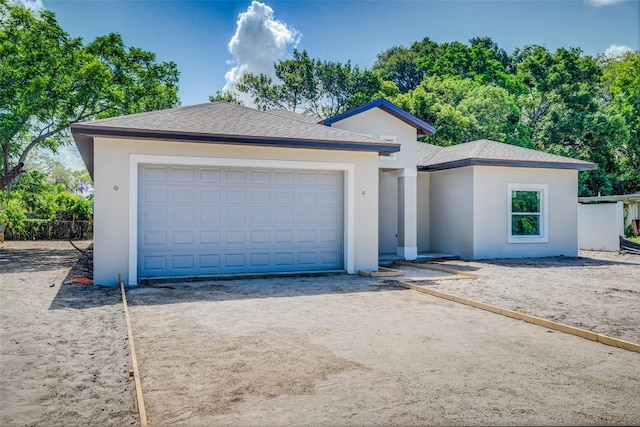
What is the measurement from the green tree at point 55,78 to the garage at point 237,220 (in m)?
9.60

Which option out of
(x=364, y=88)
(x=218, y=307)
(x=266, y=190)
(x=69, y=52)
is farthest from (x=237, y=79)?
(x=218, y=307)

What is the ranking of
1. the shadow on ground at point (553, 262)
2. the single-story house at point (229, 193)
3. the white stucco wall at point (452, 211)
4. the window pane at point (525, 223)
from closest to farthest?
the single-story house at point (229, 193) → the shadow on ground at point (553, 262) → the white stucco wall at point (452, 211) → the window pane at point (525, 223)

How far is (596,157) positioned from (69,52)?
2777cm

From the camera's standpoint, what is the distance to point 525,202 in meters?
18.8

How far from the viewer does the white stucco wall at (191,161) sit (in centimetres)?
943

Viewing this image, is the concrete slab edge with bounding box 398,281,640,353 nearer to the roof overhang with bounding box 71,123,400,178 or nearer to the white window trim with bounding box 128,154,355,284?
the white window trim with bounding box 128,154,355,284

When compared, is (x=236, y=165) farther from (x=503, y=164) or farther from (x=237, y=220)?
(x=503, y=164)

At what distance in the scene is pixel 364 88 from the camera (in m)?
34.0

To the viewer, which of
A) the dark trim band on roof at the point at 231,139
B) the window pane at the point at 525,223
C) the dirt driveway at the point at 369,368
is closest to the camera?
the dirt driveway at the point at 369,368

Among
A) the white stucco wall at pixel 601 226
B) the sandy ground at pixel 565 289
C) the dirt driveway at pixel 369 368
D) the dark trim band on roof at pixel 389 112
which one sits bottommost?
the dirt driveway at pixel 369 368

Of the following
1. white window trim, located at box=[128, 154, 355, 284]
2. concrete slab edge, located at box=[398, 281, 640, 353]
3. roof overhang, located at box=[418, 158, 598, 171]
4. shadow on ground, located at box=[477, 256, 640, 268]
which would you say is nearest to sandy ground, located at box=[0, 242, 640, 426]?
concrete slab edge, located at box=[398, 281, 640, 353]

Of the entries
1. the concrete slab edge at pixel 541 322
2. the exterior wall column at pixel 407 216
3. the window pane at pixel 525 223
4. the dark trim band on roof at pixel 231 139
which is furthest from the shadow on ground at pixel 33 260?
the window pane at pixel 525 223

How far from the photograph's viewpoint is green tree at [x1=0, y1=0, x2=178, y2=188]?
16.8m

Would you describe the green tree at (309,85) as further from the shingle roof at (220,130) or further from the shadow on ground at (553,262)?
the shingle roof at (220,130)
